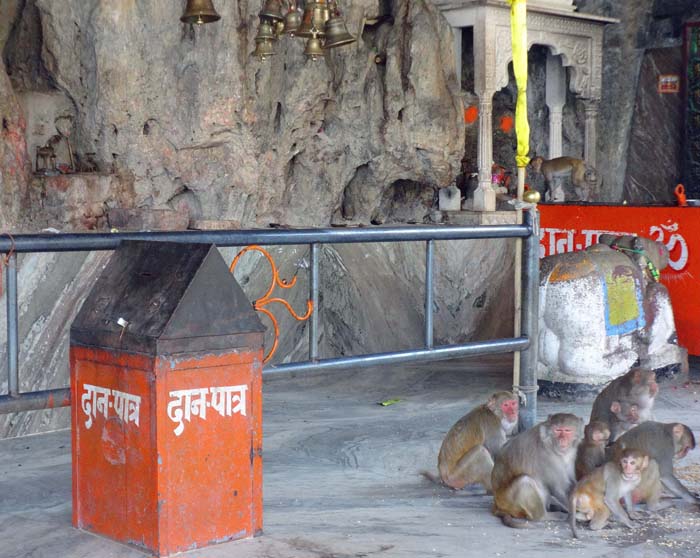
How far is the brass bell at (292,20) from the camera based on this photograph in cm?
800

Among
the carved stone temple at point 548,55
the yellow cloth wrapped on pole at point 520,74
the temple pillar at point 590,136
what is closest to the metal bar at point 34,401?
the yellow cloth wrapped on pole at point 520,74

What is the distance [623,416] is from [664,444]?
547 mm

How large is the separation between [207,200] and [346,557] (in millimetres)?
6403

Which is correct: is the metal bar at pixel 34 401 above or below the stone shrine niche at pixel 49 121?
below

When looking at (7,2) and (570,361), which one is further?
(7,2)

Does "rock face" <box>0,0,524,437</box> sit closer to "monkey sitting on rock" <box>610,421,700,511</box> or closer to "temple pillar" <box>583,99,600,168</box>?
"temple pillar" <box>583,99,600,168</box>

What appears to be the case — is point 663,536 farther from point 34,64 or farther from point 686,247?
point 34,64

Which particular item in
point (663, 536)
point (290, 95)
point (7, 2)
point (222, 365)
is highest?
point (7, 2)

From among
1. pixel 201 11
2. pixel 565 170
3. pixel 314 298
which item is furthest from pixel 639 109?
pixel 314 298

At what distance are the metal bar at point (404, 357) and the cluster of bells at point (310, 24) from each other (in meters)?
3.56

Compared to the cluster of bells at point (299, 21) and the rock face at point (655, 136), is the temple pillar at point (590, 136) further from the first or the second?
the cluster of bells at point (299, 21)

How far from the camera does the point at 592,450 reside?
179 inches

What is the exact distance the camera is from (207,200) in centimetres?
975

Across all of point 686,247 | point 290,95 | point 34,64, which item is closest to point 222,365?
point 686,247
